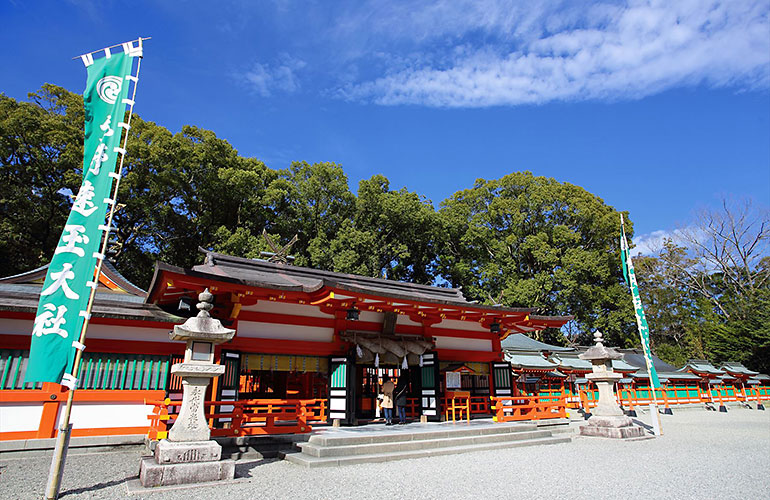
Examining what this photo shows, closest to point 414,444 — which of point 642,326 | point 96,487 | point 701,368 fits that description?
point 96,487

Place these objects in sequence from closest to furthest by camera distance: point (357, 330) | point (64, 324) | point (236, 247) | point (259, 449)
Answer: point (64, 324), point (259, 449), point (357, 330), point (236, 247)

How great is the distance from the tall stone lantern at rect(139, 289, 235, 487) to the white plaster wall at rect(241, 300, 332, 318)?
3.63m

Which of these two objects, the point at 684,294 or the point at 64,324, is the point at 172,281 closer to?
the point at 64,324

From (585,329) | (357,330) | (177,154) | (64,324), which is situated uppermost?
(177,154)

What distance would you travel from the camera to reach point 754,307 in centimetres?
3089

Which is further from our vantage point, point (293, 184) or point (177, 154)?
point (293, 184)

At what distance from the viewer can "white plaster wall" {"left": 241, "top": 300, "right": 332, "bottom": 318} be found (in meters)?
10.4

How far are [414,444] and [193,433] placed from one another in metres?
4.16

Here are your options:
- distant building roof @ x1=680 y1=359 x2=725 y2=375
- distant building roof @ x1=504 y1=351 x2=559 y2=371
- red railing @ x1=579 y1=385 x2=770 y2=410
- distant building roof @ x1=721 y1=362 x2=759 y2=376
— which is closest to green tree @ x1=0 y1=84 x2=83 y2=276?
distant building roof @ x1=504 y1=351 x2=559 y2=371

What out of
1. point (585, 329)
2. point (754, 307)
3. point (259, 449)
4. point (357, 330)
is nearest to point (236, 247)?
point (357, 330)

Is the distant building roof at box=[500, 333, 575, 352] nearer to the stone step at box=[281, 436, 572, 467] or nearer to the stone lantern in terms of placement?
the stone lantern

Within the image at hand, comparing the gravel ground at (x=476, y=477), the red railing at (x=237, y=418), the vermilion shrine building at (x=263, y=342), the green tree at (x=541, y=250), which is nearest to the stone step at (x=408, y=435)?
the red railing at (x=237, y=418)

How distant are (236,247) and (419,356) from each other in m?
14.3

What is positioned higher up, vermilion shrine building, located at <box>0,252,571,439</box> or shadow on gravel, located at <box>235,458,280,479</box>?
vermilion shrine building, located at <box>0,252,571,439</box>
